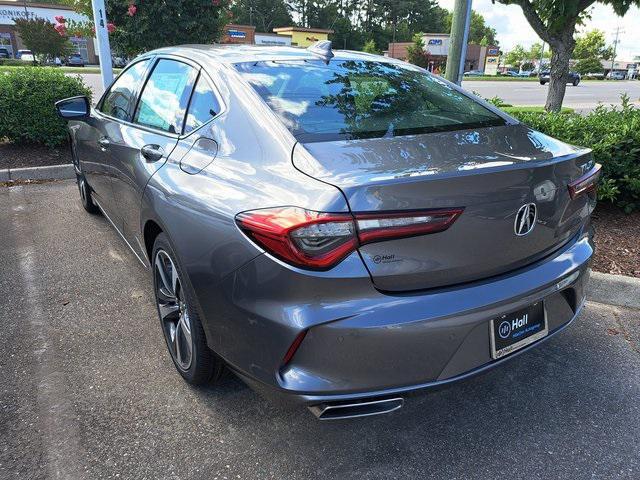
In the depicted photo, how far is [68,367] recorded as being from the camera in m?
2.80

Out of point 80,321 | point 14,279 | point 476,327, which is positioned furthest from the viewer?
point 14,279

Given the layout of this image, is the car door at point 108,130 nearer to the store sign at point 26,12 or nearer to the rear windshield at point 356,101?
the rear windshield at point 356,101

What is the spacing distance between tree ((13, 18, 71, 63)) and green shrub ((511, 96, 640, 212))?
36151mm

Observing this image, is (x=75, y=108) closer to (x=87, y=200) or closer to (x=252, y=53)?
(x=87, y=200)

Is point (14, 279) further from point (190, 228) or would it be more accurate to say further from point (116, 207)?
point (190, 228)

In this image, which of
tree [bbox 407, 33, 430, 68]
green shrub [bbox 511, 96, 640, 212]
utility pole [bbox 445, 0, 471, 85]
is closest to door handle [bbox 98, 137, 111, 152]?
green shrub [bbox 511, 96, 640, 212]

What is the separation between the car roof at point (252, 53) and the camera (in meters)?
2.76

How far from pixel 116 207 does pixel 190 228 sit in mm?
1579

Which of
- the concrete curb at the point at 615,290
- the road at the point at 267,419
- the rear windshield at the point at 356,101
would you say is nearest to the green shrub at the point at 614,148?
the concrete curb at the point at 615,290

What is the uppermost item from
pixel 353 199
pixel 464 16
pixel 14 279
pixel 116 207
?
pixel 464 16

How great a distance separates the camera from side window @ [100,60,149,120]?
3.48 metres

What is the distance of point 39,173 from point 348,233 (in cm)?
618

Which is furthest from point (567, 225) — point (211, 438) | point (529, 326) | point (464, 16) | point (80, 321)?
point (464, 16)

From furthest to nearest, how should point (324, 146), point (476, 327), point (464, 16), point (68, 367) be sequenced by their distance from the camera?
1. point (464, 16)
2. point (68, 367)
3. point (324, 146)
4. point (476, 327)
